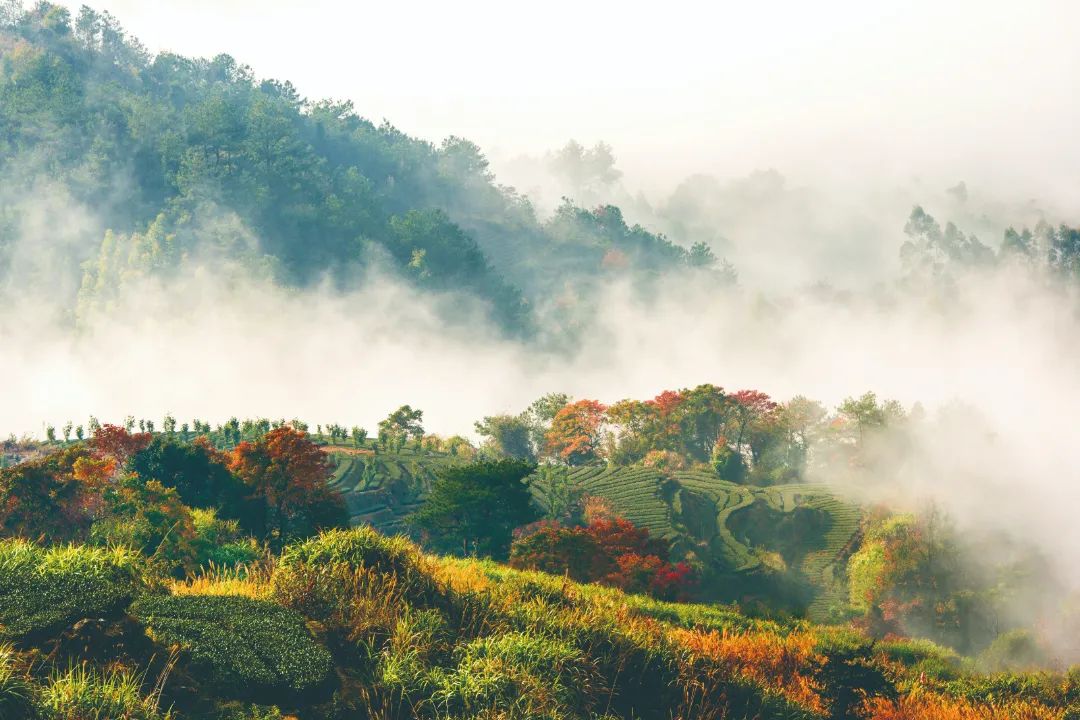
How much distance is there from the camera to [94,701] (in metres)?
9.06

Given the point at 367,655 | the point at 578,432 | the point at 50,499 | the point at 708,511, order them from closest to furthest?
the point at 367,655
the point at 50,499
the point at 708,511
the point at 578,432

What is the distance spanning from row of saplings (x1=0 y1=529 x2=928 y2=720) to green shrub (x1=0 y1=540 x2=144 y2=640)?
0.07 ft

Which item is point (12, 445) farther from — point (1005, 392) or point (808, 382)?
point (1005, 392)

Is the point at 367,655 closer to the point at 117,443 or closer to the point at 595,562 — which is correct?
the point at 595,562

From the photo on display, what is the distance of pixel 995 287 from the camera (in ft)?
439

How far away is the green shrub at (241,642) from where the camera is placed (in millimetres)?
10594

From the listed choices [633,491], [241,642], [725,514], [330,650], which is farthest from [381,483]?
[241,642]

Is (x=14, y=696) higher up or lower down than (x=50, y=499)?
higher up

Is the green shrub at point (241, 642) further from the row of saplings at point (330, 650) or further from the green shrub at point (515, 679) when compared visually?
the green shrub at point (515, 679)

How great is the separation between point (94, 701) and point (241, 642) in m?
2.15

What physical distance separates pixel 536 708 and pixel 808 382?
113 m

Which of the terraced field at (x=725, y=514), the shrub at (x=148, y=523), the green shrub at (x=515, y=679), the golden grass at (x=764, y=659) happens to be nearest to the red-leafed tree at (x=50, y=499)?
the shrub at (x=148, y=523)

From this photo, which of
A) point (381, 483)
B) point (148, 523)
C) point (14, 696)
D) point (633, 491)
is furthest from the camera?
point (633, 491)

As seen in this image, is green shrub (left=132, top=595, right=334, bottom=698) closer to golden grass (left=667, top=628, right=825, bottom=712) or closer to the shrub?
golden grass (left=667, top=628, right=825, bottom=712)
